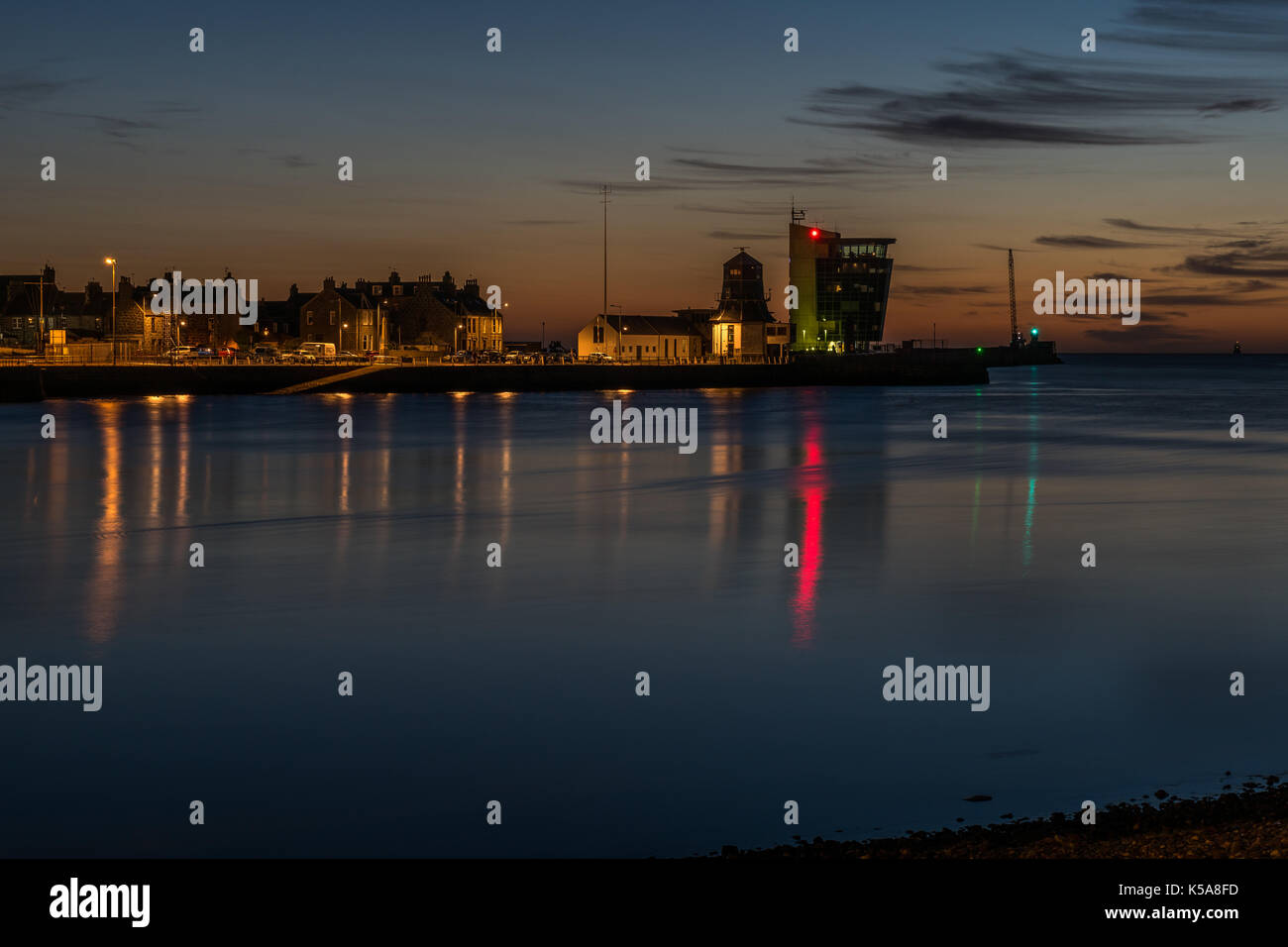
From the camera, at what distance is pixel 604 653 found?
1681cm

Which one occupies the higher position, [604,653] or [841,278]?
[841,278]

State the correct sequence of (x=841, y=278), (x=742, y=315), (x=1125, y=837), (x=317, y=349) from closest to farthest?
1. (x=1125, y=837)
2. (x=317, y=349)
3. (x=742, y=315)
4. (x=841, y=278)

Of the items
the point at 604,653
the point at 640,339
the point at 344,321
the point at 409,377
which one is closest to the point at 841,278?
the point at 640,339

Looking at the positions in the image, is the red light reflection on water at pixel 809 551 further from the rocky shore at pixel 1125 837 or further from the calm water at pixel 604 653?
the rocky shore at pixel 1125 837

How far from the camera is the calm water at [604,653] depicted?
10875mm

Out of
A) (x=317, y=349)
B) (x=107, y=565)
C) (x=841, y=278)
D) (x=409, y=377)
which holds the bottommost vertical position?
(x=107, y=565)

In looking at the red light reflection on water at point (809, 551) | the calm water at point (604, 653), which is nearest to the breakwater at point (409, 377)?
the calm water at point (604, 653)

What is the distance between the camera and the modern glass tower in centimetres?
16488

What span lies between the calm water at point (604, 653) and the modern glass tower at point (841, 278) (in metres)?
126

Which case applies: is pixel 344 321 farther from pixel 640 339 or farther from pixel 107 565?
pixel 107 565

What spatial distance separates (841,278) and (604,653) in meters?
153

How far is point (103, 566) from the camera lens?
76.9 feet
